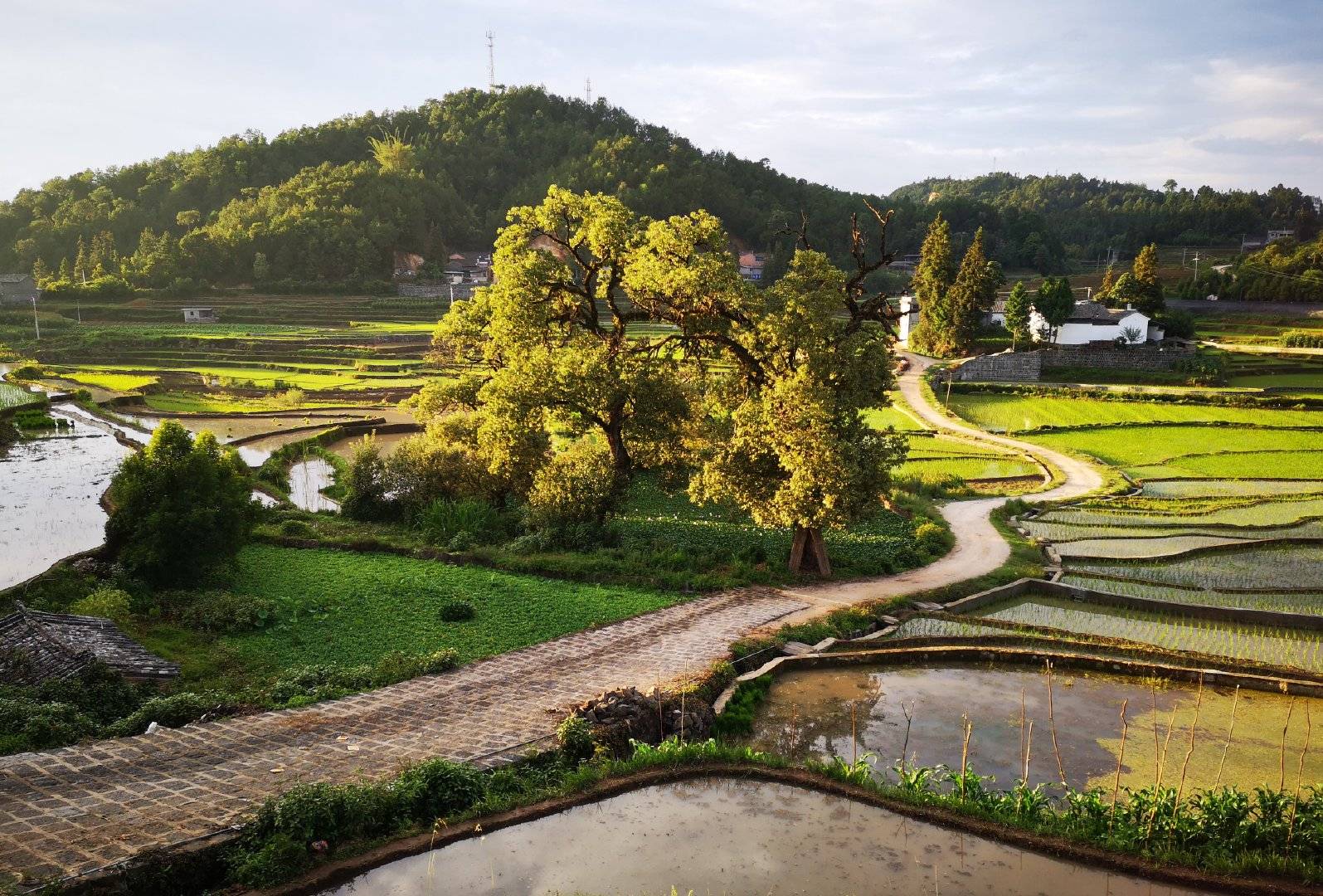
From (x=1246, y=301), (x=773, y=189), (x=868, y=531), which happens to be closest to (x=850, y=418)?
(x=868, y=531)

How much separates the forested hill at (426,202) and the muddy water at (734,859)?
7610 centimetres

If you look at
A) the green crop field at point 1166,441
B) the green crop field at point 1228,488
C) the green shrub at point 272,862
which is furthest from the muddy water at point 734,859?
the green crop field at point 1166,441

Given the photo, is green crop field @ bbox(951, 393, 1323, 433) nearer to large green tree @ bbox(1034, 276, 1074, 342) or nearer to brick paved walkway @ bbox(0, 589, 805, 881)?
large green tree @ bbox(1034, 276, 1074, 342)

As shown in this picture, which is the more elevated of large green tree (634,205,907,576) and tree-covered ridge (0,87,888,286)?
tree-covered ridge (0,87,888,286)

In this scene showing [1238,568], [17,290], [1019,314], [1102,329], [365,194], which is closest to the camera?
[1238,568]

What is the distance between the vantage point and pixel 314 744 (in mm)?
10836

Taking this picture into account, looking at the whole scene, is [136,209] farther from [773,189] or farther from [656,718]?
[656,718]

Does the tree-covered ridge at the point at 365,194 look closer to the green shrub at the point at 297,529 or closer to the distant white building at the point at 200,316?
the distant white building at the point at 200,316

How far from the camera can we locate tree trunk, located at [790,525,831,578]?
19.3 metres

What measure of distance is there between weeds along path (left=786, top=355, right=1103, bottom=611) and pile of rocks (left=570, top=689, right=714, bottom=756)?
4.67 m

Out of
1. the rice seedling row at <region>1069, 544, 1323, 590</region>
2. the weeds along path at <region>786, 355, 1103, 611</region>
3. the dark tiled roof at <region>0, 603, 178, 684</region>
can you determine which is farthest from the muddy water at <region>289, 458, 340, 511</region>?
the rice seedling row at <region>1069, 544, 1323, 590</region>

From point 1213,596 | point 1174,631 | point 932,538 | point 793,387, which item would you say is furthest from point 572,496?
point 1213,596

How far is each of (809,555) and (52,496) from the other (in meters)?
20.4

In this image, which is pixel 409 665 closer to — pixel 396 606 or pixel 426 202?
pixel 396 606
